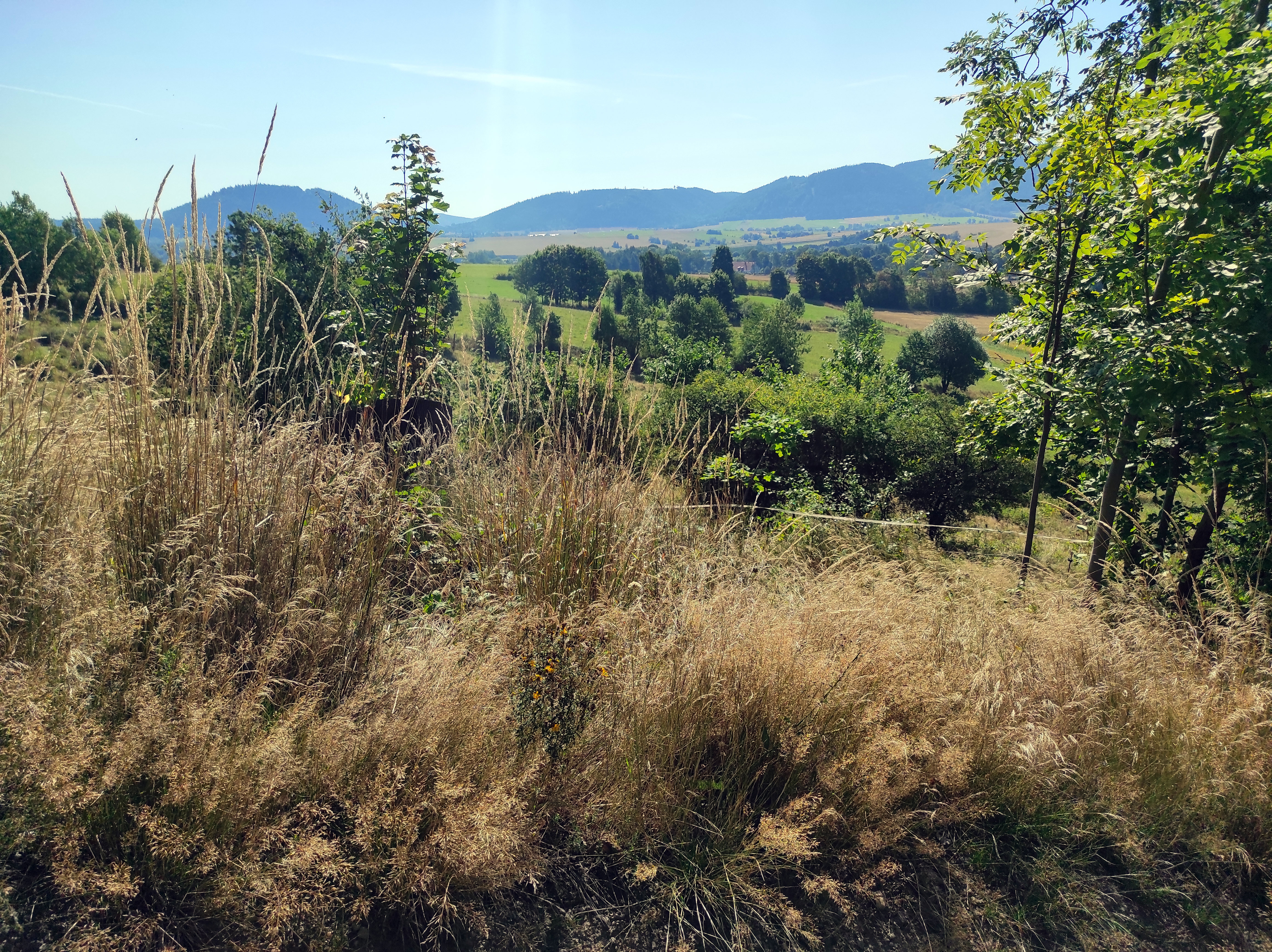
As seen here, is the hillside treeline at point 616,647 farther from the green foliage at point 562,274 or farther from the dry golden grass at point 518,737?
the green foliage at point 562,274

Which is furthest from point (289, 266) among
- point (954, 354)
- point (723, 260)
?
point (723, 260)

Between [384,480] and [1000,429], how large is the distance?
448 cm

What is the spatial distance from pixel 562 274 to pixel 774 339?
2346cm

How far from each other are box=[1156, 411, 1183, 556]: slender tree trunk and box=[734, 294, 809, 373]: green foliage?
156 feet

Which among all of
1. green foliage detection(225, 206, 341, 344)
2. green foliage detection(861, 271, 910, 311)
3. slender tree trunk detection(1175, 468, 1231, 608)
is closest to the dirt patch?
green foliage detection(861, 271, 910, 311)

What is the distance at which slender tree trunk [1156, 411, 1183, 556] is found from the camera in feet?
12.6

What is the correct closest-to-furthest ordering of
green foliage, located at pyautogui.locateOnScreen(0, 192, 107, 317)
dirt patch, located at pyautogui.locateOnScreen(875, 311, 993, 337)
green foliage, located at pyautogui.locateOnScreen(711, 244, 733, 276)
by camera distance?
green foliage, located at pyautogui.locateOnScreen(0, 192, 107, 317) → dirt patch, located at pyautogui.locateOnScreen(875, 311, 993, 337) → green foliage, located at pyautogui.locateOnScreen(711, 244, 733, 276)

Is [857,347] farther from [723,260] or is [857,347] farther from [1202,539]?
[723,260]

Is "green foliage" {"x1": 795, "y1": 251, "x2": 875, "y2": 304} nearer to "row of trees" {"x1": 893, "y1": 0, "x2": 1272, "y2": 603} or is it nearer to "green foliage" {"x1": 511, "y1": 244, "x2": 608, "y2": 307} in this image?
"green foliage" {"x1": 511, "y1": 244, "x2": 608, "y2": 307}

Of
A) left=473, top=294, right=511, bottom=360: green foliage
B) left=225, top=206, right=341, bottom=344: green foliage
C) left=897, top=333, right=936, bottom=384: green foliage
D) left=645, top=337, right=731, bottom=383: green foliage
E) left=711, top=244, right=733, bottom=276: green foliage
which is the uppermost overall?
left=225, top=206, right=341, bottom=344: green foliage

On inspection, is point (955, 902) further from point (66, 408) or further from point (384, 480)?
point (66, 408)

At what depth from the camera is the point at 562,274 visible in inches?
2633

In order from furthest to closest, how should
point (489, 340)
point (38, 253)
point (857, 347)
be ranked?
1. point (857, 347)
2. point (38, 253)
3. point (489, 340)

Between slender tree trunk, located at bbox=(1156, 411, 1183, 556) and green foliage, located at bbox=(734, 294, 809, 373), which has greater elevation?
slender tree trunk, located at bbox=(1156, 411, 1183, 556)
